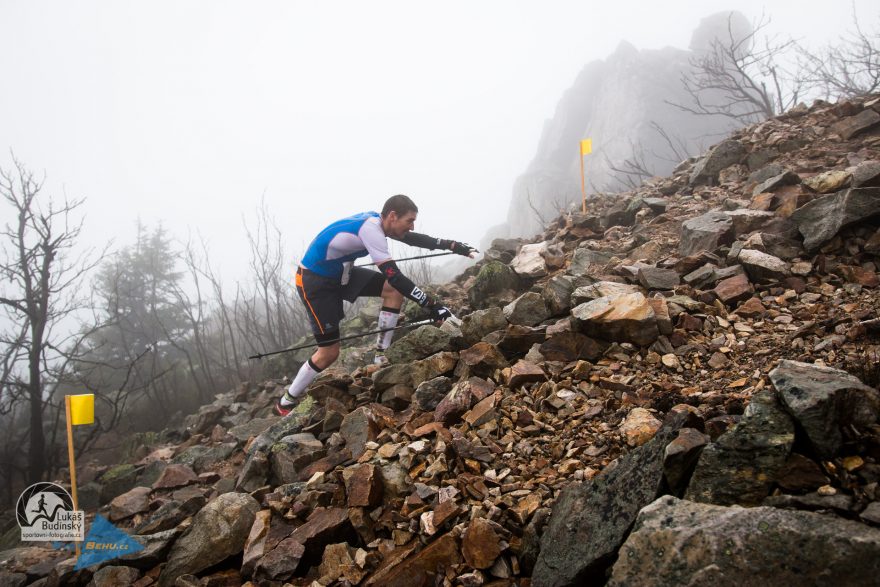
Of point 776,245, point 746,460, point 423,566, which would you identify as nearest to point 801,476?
point 746,460

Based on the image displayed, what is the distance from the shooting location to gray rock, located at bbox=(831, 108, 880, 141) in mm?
5008

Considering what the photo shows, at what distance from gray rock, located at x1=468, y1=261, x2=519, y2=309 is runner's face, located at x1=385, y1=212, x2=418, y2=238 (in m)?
1.31

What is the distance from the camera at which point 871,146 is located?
4.68m

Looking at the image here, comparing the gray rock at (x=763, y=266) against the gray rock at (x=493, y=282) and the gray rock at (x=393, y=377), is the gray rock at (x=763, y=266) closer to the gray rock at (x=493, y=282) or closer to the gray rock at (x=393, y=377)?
the gray rock at (x=493, y=282)

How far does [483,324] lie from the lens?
3.45 meters

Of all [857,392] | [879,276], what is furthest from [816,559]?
[879,276]

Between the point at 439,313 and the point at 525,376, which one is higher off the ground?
the point at 439,313

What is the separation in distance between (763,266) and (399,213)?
3.13 metres

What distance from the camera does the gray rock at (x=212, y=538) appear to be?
86.7 inches

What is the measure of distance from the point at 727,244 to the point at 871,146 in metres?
2.90

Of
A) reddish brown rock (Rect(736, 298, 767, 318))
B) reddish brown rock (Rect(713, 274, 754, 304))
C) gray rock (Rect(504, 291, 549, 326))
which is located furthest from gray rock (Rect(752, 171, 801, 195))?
gray rock (Rect(504, 291, 549, 326))

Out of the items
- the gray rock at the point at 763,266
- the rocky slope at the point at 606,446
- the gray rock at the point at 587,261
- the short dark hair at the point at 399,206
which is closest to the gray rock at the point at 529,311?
the rocky slope at the point at 606,446

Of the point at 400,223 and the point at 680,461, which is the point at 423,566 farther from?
the point at 400,223

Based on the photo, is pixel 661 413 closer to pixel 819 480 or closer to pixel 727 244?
pixel 819 480
